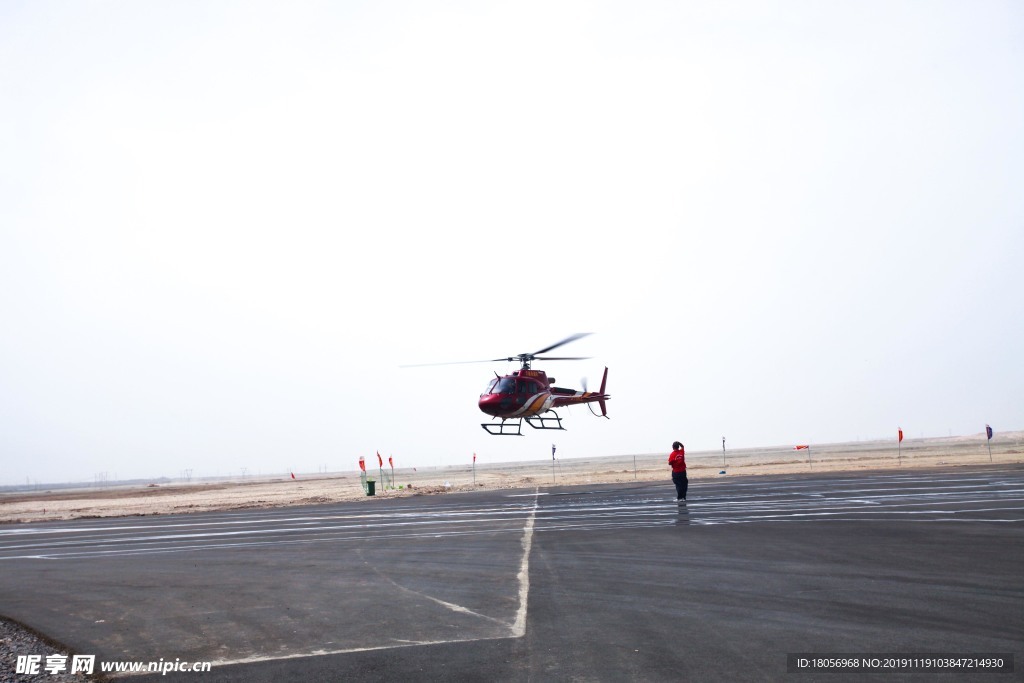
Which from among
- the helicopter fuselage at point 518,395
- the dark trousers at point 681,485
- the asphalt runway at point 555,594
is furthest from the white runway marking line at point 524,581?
the helicopter fuselage at point 518,395

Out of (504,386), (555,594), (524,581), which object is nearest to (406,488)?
(504,386)

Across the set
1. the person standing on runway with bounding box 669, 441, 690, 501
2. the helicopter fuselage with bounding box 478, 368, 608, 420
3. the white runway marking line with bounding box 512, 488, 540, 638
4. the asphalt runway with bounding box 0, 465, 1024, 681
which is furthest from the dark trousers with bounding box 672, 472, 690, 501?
the helicopter fuselage with bounding box 478, 368, 608, 420

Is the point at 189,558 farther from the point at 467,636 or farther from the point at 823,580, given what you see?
the point at 823,580

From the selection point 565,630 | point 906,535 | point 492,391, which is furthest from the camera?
point 492,391

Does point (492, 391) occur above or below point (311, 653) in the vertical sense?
above

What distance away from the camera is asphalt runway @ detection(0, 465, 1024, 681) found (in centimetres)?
883

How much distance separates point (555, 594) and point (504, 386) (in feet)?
102

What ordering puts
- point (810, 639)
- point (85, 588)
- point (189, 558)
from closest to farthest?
point (810, 639) → point (85, 588) → point (189, 558)

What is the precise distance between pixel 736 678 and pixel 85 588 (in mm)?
13370

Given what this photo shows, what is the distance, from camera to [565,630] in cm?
1003

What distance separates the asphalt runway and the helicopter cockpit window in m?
18.2

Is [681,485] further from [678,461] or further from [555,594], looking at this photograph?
[555,594]

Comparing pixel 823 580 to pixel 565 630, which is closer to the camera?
pixel 565 630

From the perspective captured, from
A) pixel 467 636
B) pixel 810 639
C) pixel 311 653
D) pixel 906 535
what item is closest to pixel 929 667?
pixel 810 639
